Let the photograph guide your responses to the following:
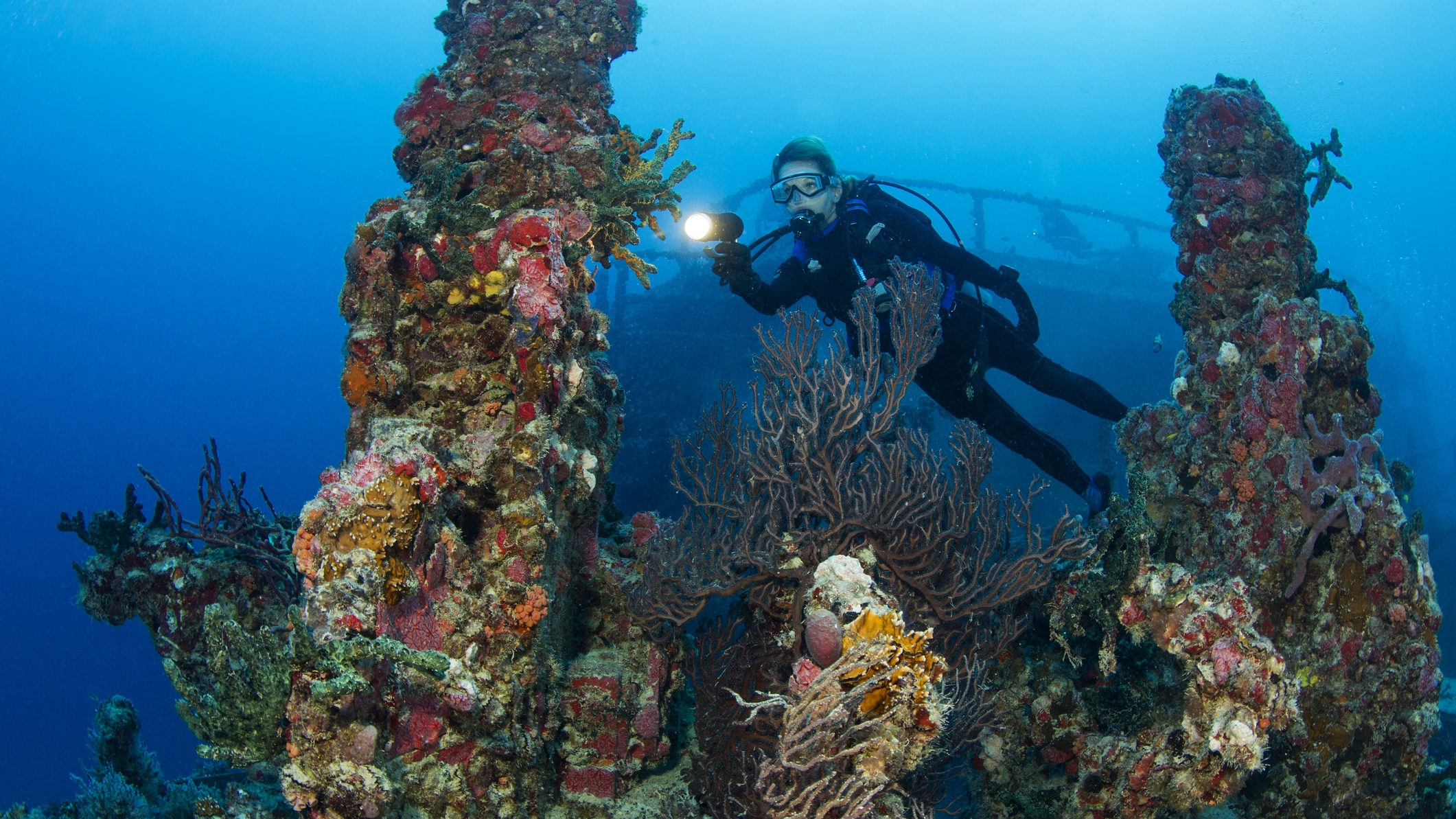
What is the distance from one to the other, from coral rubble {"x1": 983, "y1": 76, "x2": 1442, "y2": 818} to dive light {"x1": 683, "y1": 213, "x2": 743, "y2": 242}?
387 centimetres

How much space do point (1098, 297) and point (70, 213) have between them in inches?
4819

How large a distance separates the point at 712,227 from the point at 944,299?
2887mm

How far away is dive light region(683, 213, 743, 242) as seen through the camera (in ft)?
18.9

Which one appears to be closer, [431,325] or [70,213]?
[431,325]

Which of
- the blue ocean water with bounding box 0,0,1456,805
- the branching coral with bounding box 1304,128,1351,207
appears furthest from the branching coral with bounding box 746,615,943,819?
the blue ocean water with bounding box 0,0,1456,805

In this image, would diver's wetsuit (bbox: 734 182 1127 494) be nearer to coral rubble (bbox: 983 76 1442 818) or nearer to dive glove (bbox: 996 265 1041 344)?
dive glove (bbox: 996 265 1041 344)

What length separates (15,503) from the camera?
5881 centimetres

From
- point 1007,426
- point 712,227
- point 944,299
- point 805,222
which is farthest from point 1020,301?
point 712,227

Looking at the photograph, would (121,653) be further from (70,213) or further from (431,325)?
(70,213)

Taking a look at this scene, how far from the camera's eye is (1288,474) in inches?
174

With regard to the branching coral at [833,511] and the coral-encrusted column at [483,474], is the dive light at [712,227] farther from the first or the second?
the branching coral at [833,511]

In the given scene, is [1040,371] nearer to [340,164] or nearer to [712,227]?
[712,227]

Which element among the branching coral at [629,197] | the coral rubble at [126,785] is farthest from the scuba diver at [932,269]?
the coral rubble at [126,785]

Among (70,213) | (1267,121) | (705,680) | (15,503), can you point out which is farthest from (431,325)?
(70,213)
